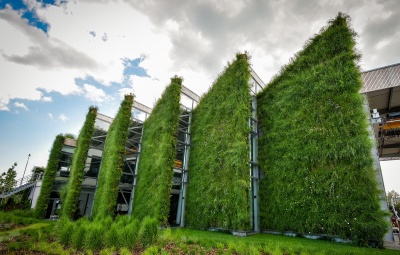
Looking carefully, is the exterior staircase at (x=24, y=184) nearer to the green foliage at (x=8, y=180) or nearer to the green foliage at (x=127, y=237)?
the green foliage at (x=8, y=180)

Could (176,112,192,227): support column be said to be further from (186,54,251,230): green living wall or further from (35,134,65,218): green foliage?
(35,134,65,218): green foliage

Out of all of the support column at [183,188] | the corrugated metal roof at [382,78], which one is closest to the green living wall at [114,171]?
the support column at [183,188]

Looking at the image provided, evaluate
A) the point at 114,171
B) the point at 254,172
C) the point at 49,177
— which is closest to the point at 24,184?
the point at 49,177

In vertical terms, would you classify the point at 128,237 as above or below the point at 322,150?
below

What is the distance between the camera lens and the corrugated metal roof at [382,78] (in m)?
8.77

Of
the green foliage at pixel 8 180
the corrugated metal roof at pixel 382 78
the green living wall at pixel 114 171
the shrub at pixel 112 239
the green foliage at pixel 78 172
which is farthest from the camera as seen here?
the green foliage at pixel 8 180

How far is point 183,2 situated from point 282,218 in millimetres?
9488

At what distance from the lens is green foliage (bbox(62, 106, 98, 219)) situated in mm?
13372

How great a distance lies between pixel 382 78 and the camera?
29.8ft

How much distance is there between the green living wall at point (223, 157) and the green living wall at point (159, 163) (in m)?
1.45

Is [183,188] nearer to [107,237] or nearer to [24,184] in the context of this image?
[107,237]

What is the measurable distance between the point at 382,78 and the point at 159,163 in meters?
11.2

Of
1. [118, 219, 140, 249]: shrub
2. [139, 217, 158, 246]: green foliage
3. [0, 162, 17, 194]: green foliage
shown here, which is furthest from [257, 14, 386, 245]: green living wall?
[0, 162, 17, 194]: green foliage

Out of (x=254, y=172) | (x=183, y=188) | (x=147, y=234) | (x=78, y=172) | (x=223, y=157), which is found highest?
(x=223, y=157)
